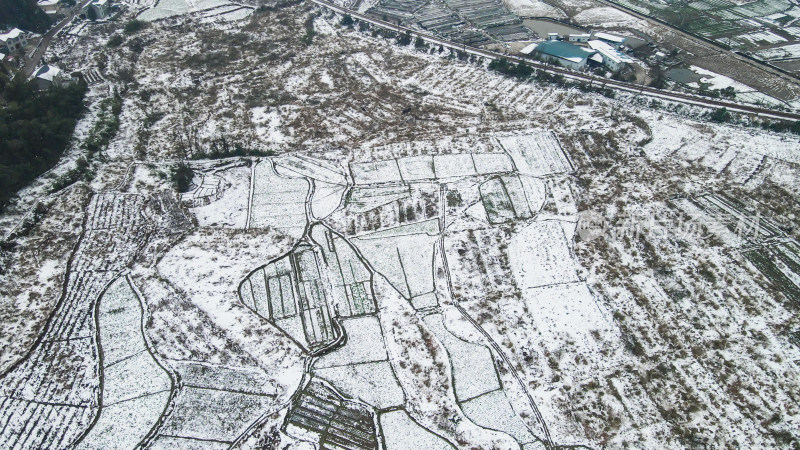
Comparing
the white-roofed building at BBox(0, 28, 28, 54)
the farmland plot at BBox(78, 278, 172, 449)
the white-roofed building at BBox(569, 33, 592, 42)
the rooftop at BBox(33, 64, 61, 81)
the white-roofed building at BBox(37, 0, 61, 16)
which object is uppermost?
the white-roofed building at BBox(37, 0, 61, 16)

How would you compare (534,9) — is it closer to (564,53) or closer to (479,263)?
(564,53)

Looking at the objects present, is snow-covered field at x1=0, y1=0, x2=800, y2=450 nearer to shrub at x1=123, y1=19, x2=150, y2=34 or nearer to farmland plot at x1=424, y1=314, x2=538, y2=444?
farmland plot at x1=424, y1=314, x2=538, y2=444

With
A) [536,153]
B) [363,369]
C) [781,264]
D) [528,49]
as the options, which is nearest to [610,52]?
→ [528,49]

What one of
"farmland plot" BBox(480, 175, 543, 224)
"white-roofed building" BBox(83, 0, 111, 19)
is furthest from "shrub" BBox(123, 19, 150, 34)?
"farmland plot" BBox(480, 175, 543, 224)

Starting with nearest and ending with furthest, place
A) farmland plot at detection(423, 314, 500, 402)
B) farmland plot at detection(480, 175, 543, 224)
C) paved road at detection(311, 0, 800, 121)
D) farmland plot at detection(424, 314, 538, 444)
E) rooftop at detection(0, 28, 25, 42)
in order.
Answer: farmland plot at detection(424, 314, 538, 444), farmland plot at detection(423, 314, 500, 402), farmland plot at detection(480, 175, 543, 224), paved road at detection(311, 0, 800, 121), rooftop at detection(0, 28, 25, 42)

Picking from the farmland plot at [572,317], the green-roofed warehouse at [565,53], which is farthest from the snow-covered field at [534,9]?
the farmland plot at [572,317]
